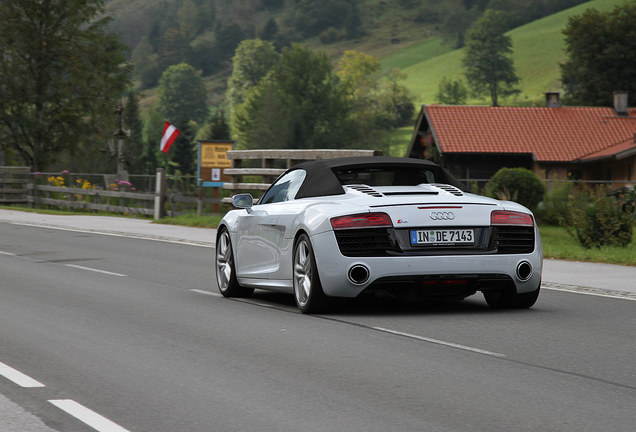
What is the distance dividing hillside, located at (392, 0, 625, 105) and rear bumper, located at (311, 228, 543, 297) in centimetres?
13956

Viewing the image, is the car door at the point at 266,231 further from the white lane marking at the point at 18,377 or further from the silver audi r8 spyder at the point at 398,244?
the white lane marking at the point at 18,377

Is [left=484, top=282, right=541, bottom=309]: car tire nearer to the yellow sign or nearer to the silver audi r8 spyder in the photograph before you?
the silver audi r8 spyder

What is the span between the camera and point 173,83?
7303 inches

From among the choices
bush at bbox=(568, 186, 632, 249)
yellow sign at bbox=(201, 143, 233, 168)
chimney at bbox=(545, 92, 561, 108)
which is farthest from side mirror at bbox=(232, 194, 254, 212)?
chimney at bbox=(545, 92, 561, 108)

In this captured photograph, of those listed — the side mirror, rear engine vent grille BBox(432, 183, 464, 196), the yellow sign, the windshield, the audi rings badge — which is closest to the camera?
the audi rings badge

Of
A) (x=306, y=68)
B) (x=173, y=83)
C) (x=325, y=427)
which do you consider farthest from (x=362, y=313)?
(x=173, y=83)

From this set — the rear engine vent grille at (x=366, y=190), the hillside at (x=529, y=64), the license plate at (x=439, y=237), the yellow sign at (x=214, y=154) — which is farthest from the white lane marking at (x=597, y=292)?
the hillside at (x=529, y=64)

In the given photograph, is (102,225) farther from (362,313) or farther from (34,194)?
(362,313)

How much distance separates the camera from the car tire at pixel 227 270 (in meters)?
10.1

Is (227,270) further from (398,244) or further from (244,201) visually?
(398,244)

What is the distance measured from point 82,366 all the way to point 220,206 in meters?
22.7

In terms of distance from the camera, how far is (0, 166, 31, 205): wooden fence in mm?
38469

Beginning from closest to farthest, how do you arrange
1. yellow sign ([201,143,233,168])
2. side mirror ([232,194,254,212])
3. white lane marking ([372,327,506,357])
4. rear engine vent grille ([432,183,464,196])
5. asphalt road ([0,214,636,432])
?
asphalt road ([0,214,636,432]) < white lane marking ([372,327,506,357]) < rear engine vent grille ([432,183,464,196]) < side mirror ([232,194,254,212]) < yellow sign ([201,143,233,168])

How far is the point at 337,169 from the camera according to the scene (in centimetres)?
917
